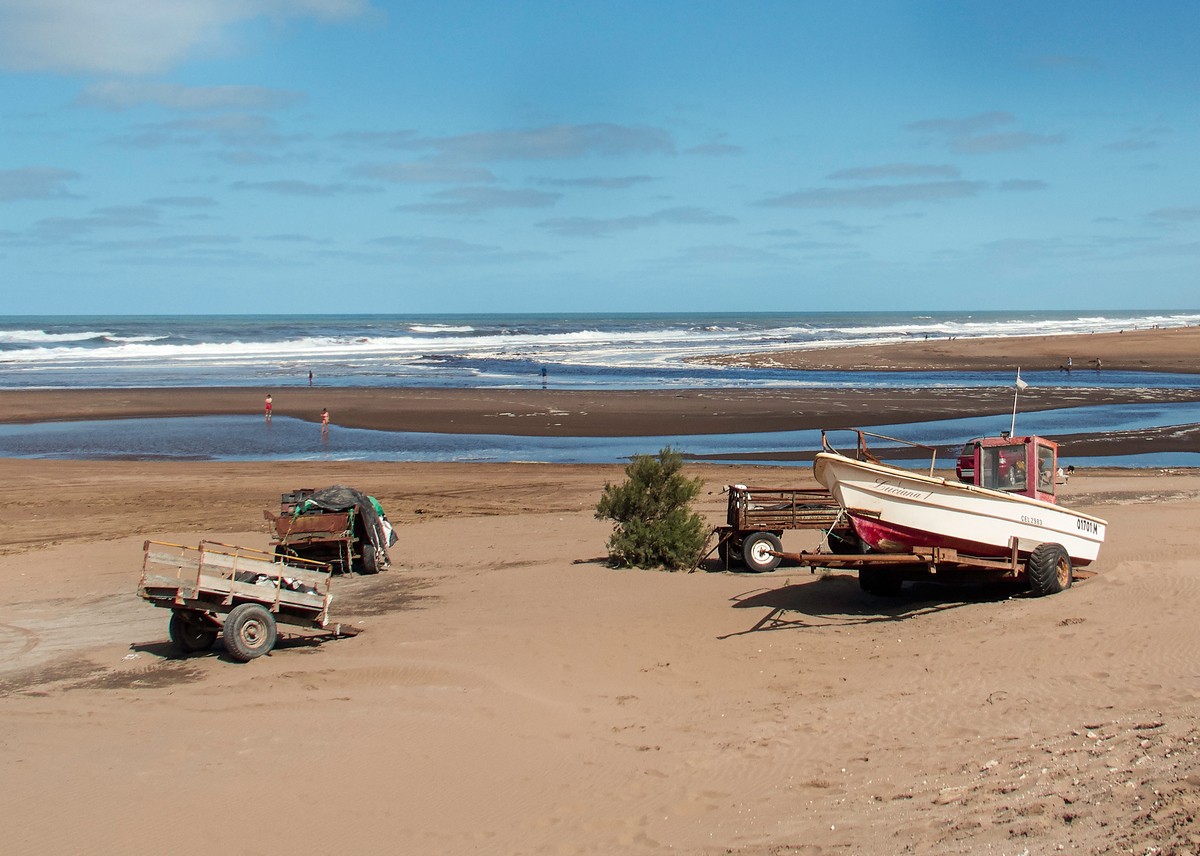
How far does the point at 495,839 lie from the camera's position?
761 cm

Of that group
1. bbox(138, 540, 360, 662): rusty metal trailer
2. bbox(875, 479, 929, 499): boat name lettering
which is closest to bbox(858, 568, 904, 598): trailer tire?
bbox(875, 479, 929, 499): boat name lettering

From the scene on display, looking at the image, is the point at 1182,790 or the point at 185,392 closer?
the point at 1182,790

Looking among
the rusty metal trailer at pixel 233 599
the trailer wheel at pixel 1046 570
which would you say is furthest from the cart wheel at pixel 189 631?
the trailer wheel at pixel 1046 570

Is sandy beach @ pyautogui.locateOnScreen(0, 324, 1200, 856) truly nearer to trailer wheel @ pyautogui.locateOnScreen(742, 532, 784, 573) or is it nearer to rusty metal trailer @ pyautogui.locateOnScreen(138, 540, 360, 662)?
rusty metal trailer @ pyautogui.locateOnScreen(138, 540, 360, 662)

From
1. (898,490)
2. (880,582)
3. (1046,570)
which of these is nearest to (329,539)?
(880,582)

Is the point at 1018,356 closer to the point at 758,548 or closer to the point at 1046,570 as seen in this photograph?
the point at 758,548

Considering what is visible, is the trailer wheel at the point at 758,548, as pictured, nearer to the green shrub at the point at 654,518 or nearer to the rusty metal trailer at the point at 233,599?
the green shrub at the point at 654,518

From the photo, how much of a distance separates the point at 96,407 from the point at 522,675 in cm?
4095

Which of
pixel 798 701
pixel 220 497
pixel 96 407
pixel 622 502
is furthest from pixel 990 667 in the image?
pixel 96 407

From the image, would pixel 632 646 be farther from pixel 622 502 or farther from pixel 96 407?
pixel 96 407

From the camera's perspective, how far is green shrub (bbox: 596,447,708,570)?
16531 mm

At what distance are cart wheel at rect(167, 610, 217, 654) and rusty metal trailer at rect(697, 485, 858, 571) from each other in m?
7.51

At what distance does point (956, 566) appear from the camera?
13.5m

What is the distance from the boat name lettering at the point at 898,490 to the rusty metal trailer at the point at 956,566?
686mm
